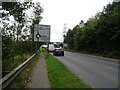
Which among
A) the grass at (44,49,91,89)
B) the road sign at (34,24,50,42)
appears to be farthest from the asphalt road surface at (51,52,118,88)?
the road sign at (34,24,50,42)

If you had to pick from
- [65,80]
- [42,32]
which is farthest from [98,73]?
[42,32]

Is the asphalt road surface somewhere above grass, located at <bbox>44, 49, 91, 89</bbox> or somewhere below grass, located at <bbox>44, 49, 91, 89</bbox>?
below

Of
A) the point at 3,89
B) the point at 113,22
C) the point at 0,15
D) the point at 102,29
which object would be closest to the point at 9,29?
the point at 0,15

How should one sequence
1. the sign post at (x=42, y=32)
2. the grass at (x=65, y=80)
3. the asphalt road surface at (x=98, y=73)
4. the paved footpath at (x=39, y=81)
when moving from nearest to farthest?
the grass at (x=65, y=80)
the paved footpath at (x=39, y=81)
the asphalt road surface at (x=98, y=73)
the sign post at (x=42, y=32)

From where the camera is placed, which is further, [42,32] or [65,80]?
[42,32]

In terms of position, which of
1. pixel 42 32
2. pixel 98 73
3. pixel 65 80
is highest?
pixel 42 32

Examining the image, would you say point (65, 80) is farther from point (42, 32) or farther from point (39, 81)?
point (42, 32)

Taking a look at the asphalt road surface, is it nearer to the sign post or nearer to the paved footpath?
the paved footpath

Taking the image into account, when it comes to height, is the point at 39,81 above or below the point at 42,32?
below

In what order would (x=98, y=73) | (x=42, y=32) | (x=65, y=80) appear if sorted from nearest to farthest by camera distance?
1. (x=65, y=80)
2. (x=98, y=73)
3. (x=42, y=32)

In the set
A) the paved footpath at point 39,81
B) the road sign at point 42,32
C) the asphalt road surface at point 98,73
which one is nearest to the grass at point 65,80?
the paved footpath at point 39,81

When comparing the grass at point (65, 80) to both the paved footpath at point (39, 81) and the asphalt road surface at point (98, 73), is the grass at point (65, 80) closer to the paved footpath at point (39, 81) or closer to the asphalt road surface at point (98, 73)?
the paved footpath at point (39, 81)

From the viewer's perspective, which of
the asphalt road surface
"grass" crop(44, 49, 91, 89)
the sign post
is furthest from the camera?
the sign post

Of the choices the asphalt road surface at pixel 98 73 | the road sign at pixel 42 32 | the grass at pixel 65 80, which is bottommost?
the asphalt road surface at pixel 98 73
